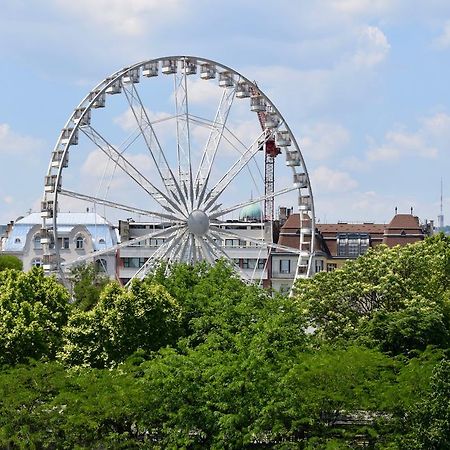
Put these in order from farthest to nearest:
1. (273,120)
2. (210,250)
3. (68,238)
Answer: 1. (68,238)
2. (273,120)
3. (210,250)

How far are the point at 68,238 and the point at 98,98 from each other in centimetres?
7726

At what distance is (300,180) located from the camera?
10850 centimetres

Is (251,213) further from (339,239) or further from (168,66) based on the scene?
(168,66)

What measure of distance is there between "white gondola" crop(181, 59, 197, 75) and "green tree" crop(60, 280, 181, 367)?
27482mm

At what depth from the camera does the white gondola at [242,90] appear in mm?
104938

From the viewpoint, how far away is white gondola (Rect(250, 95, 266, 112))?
349ft

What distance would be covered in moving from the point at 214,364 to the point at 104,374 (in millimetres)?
4949

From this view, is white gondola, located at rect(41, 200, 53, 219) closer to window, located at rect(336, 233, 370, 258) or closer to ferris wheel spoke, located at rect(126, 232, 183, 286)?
ferris wheel spoke, located at rect(126, 232, 183, 286)

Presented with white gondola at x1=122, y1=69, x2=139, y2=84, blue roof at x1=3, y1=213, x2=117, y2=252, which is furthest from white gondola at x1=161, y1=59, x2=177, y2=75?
blue roof at x1=3, y1=213, x2=117, y2=252

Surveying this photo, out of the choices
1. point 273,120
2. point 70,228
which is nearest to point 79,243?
point 70,228

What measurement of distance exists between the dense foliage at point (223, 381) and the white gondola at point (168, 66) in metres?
25.9

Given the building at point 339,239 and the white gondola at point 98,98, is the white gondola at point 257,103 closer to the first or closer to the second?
the white gondola at point 98,98

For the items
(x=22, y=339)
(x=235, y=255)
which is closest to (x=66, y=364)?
(x=22, y=339)

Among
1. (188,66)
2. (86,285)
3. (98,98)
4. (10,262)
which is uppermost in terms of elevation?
(188,66)
